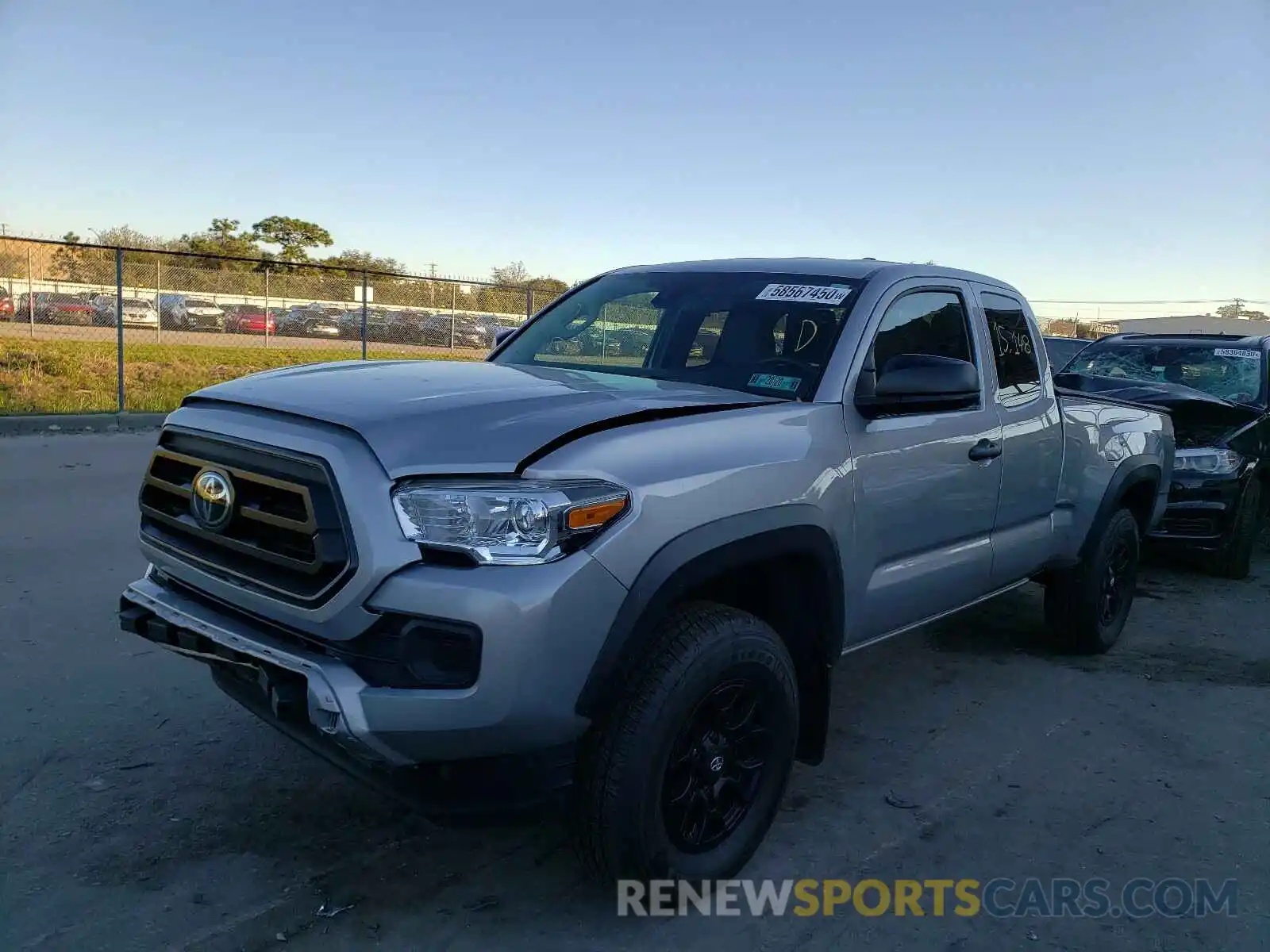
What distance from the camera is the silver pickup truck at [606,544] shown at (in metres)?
2.39

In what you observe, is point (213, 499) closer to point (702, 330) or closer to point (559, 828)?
point (559, 828)

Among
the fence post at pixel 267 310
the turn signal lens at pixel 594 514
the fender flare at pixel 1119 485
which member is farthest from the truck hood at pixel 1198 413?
the fence post at pixel 267 310

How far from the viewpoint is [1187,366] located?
8.30m

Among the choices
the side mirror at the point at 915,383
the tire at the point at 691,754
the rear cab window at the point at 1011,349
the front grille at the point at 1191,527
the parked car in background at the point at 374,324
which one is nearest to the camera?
the tire at the point at 691,754

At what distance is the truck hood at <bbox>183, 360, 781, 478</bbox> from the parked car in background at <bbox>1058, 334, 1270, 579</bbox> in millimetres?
4633

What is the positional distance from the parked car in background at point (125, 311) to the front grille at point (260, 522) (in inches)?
503

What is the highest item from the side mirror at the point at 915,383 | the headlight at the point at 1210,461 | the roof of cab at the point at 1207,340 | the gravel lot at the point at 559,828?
the roof of cab at the point at 1207,340

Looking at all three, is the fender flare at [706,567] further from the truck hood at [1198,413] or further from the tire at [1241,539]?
the tire at [1241,539]

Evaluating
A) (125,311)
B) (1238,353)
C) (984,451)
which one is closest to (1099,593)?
(984,451)

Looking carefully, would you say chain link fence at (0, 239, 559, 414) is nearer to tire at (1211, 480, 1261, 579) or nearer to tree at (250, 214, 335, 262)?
tire at (1211, 480, 1261, 579)

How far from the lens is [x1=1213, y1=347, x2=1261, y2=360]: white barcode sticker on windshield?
315 inches

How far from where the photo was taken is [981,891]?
10.1 feet

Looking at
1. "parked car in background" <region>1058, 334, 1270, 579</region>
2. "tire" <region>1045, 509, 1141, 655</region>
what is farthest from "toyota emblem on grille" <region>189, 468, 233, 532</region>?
"parked car in background" <region>1058, 334, 1270, 579</region>

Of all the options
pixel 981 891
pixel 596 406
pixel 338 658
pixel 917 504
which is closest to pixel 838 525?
pixel 917 504
